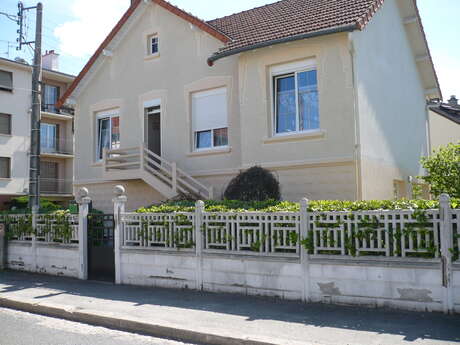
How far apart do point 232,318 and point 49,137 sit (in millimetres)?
33522

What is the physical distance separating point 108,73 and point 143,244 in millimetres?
9251

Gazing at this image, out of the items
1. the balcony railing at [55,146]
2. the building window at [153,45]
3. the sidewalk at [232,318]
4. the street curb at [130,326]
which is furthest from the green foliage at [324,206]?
the balcony railing at [55,146]

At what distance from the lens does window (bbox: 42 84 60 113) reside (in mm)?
36312

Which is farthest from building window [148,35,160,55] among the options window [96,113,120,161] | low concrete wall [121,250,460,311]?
low concrete wall [121,250,460,311]

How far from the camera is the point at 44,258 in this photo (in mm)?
11977

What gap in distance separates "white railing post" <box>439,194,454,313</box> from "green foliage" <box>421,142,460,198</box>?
12.4 feet

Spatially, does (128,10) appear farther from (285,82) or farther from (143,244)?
(143,244)

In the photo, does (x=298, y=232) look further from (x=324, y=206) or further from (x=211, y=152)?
(x=211, y=152)

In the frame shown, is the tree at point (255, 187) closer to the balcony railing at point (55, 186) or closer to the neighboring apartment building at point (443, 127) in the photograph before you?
the neighboring apartment building at point (443, 127)

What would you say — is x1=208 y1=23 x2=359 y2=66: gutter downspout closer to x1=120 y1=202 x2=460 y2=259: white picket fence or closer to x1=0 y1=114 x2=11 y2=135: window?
x1=120 y1=202 x2=460 y2=259: white picket fence

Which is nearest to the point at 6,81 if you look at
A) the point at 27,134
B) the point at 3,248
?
the point at 27,134

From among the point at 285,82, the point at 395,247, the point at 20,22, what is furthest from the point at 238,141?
the point at 20,22

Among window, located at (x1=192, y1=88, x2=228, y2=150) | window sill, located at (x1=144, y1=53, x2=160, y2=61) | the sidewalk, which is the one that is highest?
window sill, located at (x1=144, y1=53, x2=160, y2=61)

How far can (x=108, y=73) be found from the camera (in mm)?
16969
